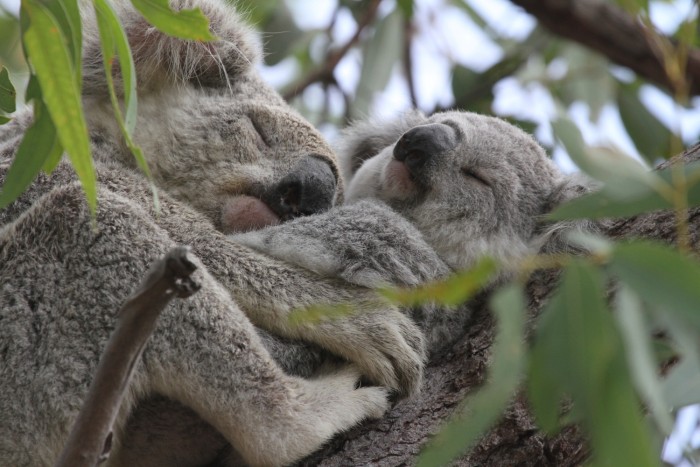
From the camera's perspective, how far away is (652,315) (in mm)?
1771

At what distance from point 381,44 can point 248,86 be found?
5.78 ft

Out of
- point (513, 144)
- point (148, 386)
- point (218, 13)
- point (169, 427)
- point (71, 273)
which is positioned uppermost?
point (218, 13)

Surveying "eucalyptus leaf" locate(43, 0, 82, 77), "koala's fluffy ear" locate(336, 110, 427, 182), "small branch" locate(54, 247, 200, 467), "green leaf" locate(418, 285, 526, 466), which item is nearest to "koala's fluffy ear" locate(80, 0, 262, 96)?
"koala's fluffy ear" locate(336, 110, 427, 182)

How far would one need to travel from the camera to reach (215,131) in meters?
3.05

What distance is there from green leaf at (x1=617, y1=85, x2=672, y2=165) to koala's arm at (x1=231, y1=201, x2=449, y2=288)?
2.10m

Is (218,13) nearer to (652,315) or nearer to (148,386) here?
(148,386)

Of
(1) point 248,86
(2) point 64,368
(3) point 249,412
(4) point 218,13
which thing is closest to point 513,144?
(1) point 248,86

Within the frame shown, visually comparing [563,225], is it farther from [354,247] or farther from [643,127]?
[643,127]

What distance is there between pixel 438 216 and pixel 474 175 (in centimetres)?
23

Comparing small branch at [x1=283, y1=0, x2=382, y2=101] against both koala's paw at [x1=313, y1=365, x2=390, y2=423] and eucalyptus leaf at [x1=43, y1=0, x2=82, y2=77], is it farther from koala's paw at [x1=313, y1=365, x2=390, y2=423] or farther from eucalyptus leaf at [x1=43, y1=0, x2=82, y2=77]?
eucalyptus leaf at [x1=43, y1=0, x2=82, y2=77]

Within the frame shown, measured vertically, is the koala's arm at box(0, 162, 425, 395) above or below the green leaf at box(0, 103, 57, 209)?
below

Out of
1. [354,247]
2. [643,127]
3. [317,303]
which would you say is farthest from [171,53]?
[643,127]

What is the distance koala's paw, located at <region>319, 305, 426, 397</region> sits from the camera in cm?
245

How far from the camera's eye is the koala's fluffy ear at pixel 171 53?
3084 millimetres
